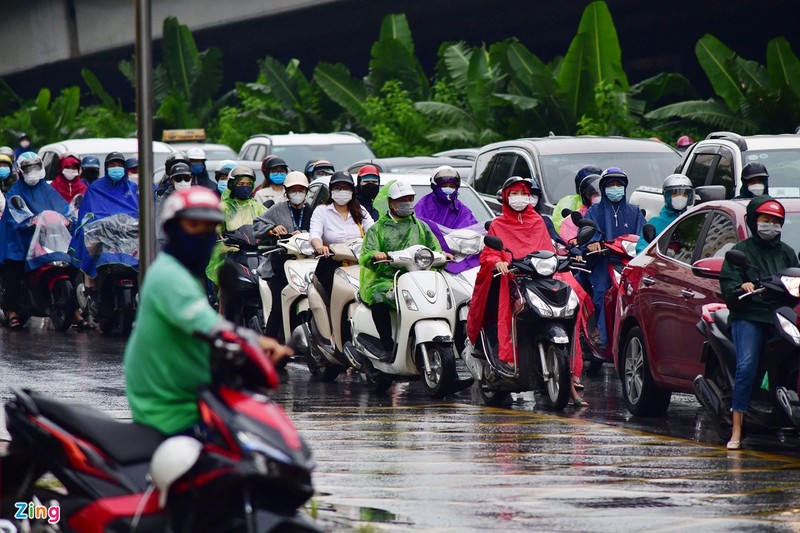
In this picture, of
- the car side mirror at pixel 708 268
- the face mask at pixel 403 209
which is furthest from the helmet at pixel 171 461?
the face mask at pixel 403 209

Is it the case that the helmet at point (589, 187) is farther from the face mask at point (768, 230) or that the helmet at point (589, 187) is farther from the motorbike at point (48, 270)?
the motorbike at point (48, 270)

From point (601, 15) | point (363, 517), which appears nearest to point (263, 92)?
point (601, 15)

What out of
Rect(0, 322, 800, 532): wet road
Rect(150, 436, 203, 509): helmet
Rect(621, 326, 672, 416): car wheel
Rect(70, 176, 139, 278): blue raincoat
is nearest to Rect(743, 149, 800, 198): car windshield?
Rect(0, 322, 800, 532): wet road

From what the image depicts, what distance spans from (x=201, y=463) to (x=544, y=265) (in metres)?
7.16

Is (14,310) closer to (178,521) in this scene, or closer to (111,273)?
(111,273)

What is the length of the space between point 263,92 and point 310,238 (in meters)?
24.7

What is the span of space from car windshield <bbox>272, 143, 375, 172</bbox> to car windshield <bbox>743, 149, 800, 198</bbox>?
32.7ft

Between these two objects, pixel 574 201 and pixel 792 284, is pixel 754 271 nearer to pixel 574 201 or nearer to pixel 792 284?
pixel 792 284

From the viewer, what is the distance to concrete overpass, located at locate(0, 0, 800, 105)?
37.6m

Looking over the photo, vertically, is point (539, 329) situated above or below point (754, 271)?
below

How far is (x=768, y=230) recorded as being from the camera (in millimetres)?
10664

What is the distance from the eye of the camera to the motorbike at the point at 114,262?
18391 millimetres

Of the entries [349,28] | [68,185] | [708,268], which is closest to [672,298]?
[708,268]

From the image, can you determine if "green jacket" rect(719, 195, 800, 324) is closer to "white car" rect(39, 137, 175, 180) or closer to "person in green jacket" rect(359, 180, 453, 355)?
"person in green jacket" rect(359, 180, 453, 355)
